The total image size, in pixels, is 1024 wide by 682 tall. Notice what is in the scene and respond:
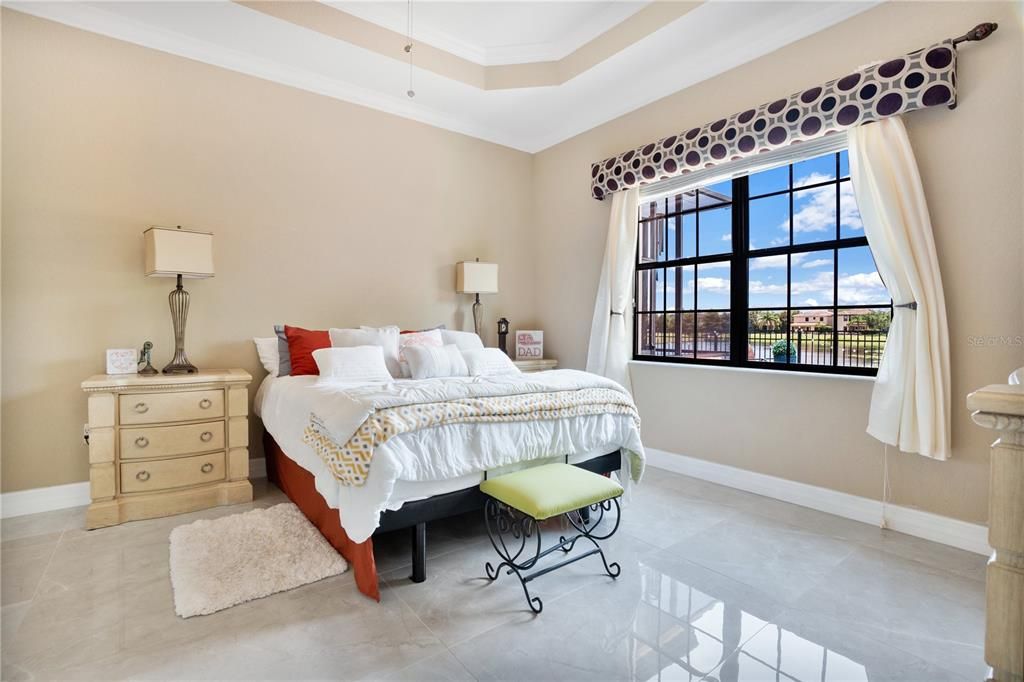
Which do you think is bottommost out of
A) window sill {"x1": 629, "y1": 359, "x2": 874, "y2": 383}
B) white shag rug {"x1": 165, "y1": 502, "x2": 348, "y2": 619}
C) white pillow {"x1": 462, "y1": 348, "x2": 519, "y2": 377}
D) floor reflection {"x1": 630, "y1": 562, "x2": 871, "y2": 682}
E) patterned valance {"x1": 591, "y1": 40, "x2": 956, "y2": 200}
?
floor reflection {"x1": 630, "y1": 562, "x2": 871, "y2": 682}

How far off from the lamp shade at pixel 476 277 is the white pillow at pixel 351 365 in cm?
139

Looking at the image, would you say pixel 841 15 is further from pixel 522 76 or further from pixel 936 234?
pixel 522 76

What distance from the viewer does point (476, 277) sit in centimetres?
439

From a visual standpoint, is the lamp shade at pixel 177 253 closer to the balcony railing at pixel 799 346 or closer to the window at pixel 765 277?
the window at pixel 765 277

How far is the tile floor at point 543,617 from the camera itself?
1.61 meters

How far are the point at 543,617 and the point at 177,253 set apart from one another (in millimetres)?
2851

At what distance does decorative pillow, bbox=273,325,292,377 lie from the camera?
11.3 feet

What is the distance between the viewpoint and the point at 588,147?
449cm

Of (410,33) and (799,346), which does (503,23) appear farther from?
(799,346)

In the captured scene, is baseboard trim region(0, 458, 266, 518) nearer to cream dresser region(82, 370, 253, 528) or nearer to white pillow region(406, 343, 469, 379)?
cream dresser region(82, 370, 253, 528)

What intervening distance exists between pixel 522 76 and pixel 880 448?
3510 millimetres

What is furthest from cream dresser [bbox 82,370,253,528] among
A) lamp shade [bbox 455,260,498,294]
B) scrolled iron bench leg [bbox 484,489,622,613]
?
lamp shade [bbox 455,260,498,294]

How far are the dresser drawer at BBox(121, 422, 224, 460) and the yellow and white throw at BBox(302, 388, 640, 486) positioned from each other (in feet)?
3.38

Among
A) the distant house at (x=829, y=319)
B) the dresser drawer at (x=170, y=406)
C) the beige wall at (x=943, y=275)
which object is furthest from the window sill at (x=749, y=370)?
the dresser drawer at (x=170, y=406)
